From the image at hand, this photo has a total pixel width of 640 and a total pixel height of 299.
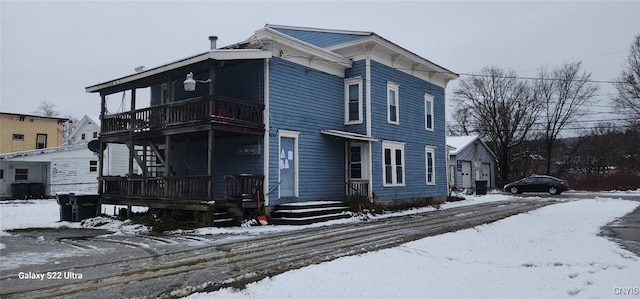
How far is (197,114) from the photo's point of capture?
14.5 metres

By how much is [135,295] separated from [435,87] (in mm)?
21273

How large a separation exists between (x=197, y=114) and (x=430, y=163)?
13.4 metres

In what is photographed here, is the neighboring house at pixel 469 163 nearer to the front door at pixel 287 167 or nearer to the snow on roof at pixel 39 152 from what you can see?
the front door at pixel 287 167

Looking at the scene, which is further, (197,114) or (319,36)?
(319,36)

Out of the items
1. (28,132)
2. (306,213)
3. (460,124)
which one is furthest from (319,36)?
(460,124)

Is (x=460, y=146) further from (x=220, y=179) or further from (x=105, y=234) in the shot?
(x=105, y=234)

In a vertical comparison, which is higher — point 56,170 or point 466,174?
point 56,170

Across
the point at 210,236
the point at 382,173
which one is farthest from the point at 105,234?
the point at 382,173

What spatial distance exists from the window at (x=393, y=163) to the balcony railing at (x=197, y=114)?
655cm

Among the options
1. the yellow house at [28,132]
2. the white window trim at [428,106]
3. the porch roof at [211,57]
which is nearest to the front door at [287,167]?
the porch roof at [211,57]

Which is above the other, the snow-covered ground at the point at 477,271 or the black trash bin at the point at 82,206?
the black trash bin at the point at 82,206

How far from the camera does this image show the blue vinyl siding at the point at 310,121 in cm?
1575

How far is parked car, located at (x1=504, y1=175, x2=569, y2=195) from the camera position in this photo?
32.4m

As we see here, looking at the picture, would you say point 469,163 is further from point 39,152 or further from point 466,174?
point 39,152
